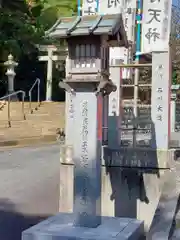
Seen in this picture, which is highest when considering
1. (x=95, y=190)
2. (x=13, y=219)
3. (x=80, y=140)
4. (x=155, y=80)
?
(x=155, y=80)

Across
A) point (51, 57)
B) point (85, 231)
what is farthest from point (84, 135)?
point (51, 57)

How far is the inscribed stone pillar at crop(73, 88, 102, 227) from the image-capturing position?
4816 mm

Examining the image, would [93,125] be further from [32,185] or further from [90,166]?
[32,185]

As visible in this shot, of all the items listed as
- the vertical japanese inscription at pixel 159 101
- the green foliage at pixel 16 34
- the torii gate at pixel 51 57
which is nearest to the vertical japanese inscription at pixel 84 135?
the vertical japanese inscription at pixel 159 101

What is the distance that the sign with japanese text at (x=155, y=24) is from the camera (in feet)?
28.4

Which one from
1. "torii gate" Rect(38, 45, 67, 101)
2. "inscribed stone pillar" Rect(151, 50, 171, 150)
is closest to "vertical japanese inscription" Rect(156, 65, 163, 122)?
"inscribed stone pillar" Rect(151, 50, 171, 150)

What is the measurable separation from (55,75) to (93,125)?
70.1ft

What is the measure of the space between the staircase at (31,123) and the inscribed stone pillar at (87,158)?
410 inches

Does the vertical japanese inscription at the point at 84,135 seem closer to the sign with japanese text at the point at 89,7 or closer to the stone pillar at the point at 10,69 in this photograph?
the sign with japanese text at the point at 89,7

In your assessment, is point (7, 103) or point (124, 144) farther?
point (7, 103)

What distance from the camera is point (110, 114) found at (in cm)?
811

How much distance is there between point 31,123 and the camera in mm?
18172

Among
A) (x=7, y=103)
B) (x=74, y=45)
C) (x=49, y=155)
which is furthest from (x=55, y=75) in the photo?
(x=74, y=45)

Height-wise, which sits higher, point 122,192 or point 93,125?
point 93,125
